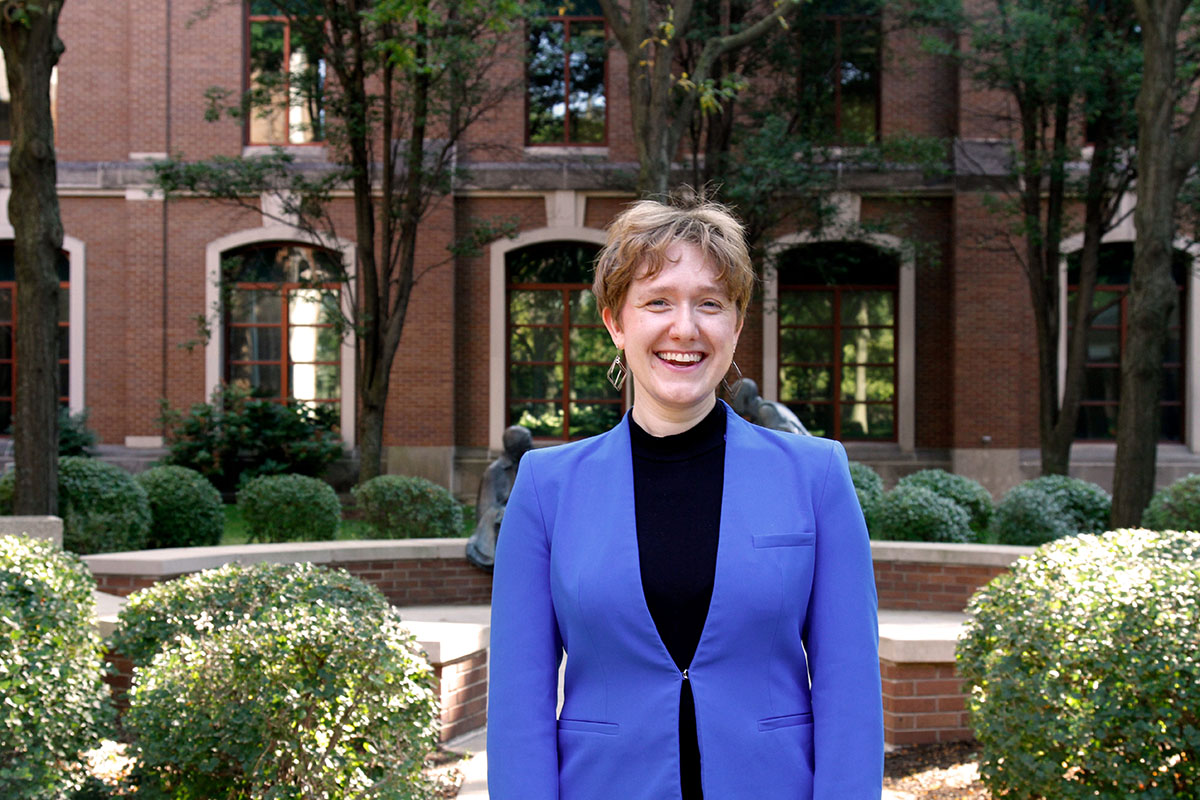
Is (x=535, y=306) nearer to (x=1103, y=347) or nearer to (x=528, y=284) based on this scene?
(x=528, y=284)

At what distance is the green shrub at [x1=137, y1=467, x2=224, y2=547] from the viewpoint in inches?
465

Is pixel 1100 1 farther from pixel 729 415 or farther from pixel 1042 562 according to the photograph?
pixel 729 415

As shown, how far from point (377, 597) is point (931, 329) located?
16.6 meters

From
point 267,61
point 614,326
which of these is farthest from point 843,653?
point 267,61

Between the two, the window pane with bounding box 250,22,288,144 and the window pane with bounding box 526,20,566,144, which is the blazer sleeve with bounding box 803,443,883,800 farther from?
the window pane with bounding box 250,22,288,144

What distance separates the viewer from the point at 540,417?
20281 mm

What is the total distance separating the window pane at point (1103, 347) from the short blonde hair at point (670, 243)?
64.3ft

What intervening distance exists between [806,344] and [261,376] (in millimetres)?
9450

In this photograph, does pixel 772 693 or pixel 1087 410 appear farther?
pixel 1087 410

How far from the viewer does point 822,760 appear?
2.04 m

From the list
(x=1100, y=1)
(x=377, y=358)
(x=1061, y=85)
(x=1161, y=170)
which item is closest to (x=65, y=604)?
(x=1161, y=170)

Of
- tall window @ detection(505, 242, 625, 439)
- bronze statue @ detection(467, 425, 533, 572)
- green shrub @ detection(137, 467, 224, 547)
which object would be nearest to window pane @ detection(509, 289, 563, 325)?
tall window @ detection(505, 242, 625, 439)

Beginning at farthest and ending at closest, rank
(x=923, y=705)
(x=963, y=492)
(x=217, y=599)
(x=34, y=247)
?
1. (x=963, y=492)
2. (x=34, y=247)
3. (x=923, y=705)
4. (x=217, y=599)

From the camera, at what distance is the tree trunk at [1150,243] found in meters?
9.48
